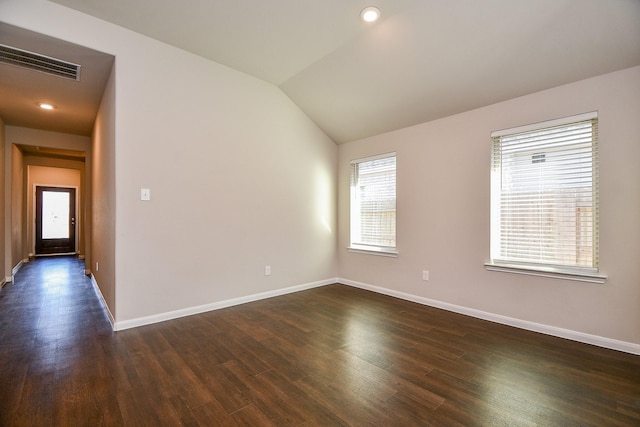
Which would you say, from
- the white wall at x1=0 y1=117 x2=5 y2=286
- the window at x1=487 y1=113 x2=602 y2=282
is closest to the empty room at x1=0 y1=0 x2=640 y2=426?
the window at x1=487 y1=113 x2=602 y2=282

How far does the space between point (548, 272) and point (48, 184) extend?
1123cm

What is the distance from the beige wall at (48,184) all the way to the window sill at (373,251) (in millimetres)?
7215

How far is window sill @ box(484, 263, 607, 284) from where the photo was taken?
2604 mm

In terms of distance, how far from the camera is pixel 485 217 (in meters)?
3.29

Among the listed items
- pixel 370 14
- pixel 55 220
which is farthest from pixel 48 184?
pixel 370 14

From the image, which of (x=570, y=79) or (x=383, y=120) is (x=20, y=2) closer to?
(x=383, y=120)

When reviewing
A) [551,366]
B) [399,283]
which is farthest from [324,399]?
[399,283]

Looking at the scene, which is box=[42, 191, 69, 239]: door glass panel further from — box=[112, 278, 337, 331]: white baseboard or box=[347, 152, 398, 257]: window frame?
box=[347, 152, 398, 257]: window frame

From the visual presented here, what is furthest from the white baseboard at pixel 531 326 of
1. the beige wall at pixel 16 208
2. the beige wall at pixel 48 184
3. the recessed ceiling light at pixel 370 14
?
the beige wall at pixel 48 184

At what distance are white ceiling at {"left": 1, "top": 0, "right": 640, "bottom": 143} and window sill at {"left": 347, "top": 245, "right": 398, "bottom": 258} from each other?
183 cm

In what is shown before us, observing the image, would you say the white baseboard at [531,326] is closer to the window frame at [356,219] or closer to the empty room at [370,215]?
the empty room at [370,215]

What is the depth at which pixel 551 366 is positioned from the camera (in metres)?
2.25

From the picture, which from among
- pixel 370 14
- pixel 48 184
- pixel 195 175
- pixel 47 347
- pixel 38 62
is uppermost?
pixel 370 14

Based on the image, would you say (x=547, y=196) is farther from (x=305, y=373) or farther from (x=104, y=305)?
(x=104, y=305)
